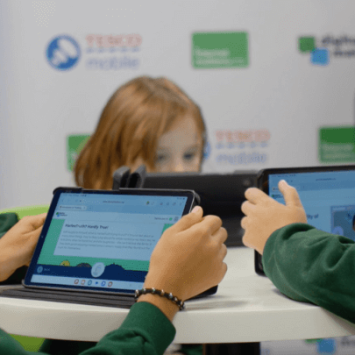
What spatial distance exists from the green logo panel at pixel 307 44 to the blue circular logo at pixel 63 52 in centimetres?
130

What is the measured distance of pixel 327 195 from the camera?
2.95 ft

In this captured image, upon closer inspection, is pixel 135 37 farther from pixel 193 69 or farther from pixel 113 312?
pixel 113 312

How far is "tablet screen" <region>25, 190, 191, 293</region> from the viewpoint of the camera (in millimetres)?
734

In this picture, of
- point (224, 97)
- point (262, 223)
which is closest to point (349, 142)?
point (224, 97)

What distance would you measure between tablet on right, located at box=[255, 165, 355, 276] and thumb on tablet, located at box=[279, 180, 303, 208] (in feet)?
0.20

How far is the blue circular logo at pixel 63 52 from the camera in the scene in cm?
248

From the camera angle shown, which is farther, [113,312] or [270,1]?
[270,1]

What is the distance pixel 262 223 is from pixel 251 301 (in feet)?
0.45

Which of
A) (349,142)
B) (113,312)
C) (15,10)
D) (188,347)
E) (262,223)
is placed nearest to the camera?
(113,312)

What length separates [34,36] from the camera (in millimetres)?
2465

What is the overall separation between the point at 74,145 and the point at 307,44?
1492mm

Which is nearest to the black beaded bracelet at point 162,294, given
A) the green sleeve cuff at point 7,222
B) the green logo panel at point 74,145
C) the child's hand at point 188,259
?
the child's hand at point 188,259

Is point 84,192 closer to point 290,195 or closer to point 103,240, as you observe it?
point 103,240

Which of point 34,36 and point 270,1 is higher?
point 270,1
